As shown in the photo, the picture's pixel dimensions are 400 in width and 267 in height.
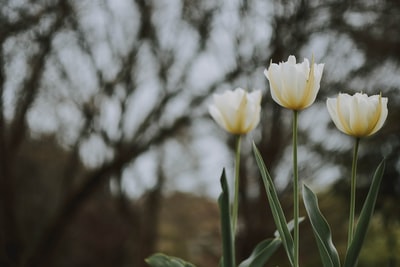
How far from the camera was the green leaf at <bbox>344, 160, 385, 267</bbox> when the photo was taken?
1116 millimetres

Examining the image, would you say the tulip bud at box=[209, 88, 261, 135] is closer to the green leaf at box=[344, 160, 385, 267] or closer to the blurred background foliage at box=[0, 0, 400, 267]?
the green leaf at box=[344, 160, 385, 267]

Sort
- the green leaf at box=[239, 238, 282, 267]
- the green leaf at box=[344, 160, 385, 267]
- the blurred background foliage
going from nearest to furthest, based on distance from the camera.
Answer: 1. the green leaf at box=[344, 160, 385, 267]
2. the green leaf at box=[239, 238, 282, 267]
3. the blurred background foliage

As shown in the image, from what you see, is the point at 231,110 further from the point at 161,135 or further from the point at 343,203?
the point at 343,203

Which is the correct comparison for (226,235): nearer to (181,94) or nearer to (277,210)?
(277,210)

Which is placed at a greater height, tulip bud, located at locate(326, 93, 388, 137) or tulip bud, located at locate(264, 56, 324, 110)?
tulip bud, located at locate(264, 56, 324, 110)

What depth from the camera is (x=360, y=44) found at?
18.0 ft

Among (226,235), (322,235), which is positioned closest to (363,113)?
(322,235)

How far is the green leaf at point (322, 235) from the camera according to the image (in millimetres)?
1154

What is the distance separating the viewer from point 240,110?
1340 mm

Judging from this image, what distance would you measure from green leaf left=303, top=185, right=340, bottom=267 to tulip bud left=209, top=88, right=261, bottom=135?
224 mm

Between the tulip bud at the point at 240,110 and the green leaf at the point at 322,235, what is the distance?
22 cm

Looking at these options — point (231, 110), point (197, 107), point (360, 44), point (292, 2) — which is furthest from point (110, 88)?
point (231, 110)

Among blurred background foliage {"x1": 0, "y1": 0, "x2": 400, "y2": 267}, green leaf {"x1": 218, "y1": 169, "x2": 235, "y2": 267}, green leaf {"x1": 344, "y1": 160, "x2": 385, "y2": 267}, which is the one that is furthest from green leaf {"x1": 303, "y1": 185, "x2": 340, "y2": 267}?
blurred background foliage {"x1": 0, "y1": 0, "x2": 400, "y2": 267}

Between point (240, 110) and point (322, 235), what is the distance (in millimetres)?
345
